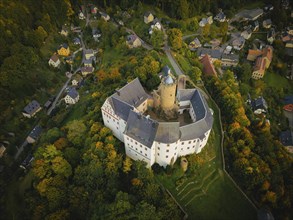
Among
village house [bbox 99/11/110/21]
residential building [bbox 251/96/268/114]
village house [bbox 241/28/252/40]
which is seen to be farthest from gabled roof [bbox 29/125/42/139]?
village house [bbox 241/28/252/40]

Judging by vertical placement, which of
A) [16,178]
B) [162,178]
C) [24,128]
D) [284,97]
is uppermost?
[24,128]

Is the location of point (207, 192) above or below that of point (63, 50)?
below

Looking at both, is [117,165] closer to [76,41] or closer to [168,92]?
[168,92]

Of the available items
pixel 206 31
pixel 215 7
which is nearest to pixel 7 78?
pixel 206 31

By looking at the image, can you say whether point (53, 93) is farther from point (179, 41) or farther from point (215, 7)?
point (215, 7)

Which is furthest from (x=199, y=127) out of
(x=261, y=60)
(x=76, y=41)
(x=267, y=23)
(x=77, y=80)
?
(x=267, y=23)

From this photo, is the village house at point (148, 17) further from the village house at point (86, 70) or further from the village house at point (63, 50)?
the village house at point (63, 50)
